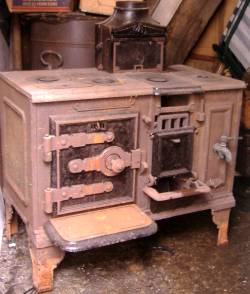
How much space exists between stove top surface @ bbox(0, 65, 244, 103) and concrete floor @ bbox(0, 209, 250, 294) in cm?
81

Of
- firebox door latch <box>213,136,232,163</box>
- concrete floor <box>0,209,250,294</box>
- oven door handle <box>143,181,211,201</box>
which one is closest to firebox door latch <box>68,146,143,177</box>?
oven door handle <box>143,181,211,201</box>

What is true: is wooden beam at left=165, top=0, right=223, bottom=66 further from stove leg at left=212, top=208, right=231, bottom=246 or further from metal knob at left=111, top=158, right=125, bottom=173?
metal knob at left=111, top=158, right=125, bottom=173

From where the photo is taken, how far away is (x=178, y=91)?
2053 mm

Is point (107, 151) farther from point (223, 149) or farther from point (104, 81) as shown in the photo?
point (223, 149)

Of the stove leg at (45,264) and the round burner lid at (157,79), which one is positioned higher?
the round burner lid at (157,79)

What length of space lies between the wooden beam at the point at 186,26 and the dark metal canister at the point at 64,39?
0.50 meters

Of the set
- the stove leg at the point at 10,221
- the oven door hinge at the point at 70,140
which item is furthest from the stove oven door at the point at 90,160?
the stove leg at the point at 10,221

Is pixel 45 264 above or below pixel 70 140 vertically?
below

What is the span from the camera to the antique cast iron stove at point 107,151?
188 cm

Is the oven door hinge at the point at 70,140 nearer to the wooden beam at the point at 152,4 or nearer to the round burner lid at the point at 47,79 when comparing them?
the round burner lid at the point at 47,79

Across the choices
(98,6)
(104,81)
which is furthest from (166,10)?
(104,81)

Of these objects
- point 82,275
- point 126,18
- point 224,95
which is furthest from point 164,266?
point 126,18

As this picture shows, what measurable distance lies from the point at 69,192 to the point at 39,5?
139cm

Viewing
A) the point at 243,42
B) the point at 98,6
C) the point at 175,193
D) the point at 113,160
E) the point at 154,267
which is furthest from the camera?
the point at 243,42
